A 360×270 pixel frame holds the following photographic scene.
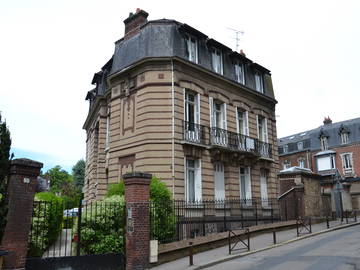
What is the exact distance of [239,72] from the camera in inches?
851

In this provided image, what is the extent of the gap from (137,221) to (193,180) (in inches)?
269

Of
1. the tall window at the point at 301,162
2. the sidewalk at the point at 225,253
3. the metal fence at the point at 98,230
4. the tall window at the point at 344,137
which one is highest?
the tall window at the point at 344,137

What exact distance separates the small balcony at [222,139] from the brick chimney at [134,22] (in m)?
6.39

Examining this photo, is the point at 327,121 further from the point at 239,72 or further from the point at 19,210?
the point at 19,210

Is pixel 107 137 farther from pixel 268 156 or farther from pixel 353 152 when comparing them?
pixel 353 152

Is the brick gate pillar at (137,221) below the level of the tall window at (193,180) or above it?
below

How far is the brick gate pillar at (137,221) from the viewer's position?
1043cm

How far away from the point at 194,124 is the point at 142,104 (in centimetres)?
283

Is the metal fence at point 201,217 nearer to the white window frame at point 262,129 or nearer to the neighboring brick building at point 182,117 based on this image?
the neighboring brick building at point 182,117

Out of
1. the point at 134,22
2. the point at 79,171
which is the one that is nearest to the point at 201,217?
the point at 134,22

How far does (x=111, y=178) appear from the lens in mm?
18266

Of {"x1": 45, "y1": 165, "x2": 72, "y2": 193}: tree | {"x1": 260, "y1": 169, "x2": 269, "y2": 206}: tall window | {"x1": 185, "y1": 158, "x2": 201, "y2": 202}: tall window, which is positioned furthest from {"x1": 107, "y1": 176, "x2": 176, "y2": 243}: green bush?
{"x1": 45, "y1": 165, "x2": 72, "y2": 193}: tree

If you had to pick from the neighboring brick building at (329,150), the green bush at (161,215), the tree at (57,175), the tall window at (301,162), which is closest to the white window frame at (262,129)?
the green bush at (161,215)

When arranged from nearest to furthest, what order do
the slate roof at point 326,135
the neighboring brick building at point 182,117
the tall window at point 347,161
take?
the neighboring brick building at point 182,117 → the tall window at point 347,161 → the slate roof at point 326,135
